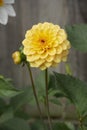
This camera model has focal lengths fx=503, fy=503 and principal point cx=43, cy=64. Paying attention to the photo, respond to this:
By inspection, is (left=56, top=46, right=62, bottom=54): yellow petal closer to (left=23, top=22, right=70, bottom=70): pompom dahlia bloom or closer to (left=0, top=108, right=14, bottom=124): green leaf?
(left=23, top=22, right=70, bottom=70): pompom dahlia bloom

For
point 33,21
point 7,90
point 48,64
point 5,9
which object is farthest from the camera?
point 33,21

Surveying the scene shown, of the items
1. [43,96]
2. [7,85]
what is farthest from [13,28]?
[7,85]

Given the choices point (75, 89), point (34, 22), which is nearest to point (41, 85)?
point (75, 89)

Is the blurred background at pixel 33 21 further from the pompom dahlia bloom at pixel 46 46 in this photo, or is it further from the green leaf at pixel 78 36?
the pompom dahlia bloom at pixel 46 46

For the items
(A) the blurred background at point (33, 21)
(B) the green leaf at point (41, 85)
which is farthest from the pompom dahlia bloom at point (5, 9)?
(A) the blurred background at point (33, 21)

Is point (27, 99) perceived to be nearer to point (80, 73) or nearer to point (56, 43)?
point (56, 43)

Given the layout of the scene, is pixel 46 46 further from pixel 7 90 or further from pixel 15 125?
pixel 15 125

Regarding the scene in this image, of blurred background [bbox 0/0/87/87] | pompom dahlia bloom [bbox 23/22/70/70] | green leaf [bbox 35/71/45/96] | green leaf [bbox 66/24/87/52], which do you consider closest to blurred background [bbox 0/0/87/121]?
blurred background [bbox 0/0/87/87]
